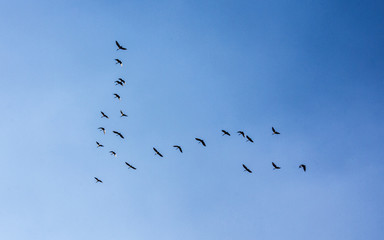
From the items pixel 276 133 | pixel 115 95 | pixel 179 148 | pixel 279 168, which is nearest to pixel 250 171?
pixel 279 168

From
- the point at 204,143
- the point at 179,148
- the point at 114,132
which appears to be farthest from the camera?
the point at 114,132

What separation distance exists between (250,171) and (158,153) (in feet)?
46.7

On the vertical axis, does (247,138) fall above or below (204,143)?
above

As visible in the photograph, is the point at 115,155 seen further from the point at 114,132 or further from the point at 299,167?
the point at 299,167

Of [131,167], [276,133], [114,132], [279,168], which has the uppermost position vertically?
[276,133]

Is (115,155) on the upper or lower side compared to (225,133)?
lower

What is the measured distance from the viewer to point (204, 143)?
48.0 meters

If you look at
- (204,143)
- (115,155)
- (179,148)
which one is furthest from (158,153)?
(115,155)

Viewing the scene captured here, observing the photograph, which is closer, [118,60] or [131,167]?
[131,167]

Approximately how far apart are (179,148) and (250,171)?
11414 millimetres

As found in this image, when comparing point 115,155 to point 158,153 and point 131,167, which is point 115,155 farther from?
point 158,153

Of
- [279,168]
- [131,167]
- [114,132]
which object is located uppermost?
[279,168]

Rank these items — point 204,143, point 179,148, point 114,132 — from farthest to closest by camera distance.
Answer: point 114,132, point 179,148, point 204,143

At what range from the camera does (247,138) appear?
5191 cm
